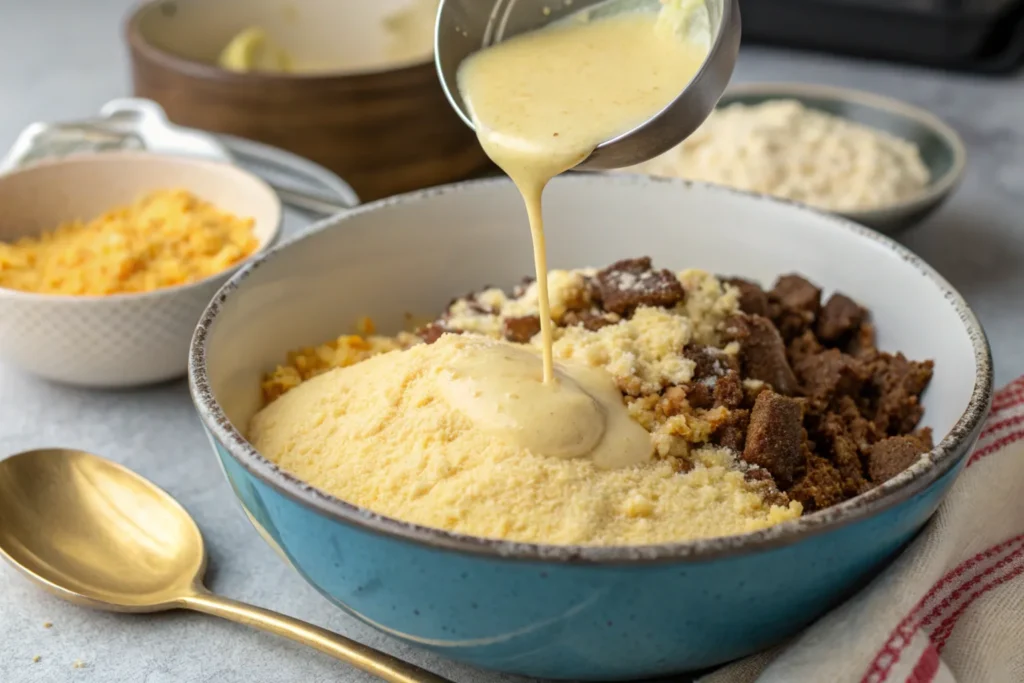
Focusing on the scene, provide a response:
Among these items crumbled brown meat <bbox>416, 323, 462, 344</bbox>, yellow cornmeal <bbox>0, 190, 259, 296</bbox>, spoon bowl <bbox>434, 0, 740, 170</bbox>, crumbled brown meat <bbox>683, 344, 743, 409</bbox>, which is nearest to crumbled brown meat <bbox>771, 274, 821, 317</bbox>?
crumbled brown meat <bbox>683, 344, 743, 409</bbox>

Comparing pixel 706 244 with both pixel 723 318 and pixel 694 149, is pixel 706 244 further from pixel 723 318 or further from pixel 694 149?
pixel 694 149

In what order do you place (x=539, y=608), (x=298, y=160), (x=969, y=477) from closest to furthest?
(x=539, y=608) → (x=969, y=477) → (x=298, y=160)

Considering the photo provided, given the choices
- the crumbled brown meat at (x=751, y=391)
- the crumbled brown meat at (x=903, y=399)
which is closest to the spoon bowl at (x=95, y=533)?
the crumbled brown meat at (x=751, y=391)

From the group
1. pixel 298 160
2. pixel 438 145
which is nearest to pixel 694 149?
pixel 438 145

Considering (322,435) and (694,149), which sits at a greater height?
(322,435)

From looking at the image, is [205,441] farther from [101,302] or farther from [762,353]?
[762,353]

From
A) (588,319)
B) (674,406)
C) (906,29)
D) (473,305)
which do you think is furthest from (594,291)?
(906,29)
